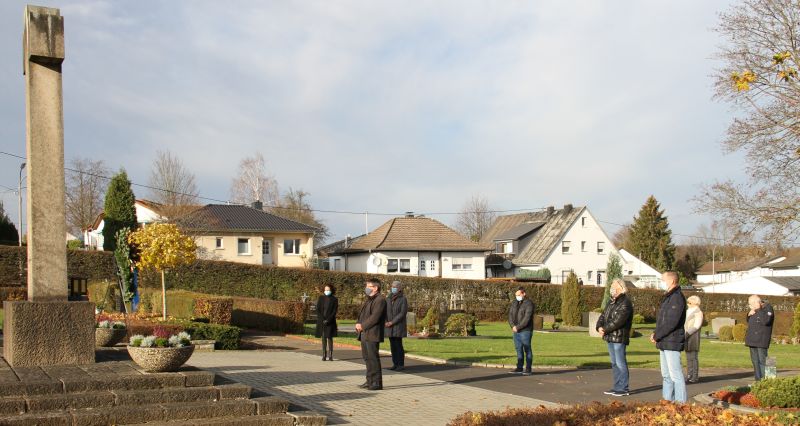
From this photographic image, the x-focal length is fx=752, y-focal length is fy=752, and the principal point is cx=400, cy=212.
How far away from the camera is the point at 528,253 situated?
212 feet

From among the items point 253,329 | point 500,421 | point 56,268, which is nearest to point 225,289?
point 253,329

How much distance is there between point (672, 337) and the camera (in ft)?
33.2

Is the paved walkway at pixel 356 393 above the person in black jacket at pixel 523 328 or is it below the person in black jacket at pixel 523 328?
below

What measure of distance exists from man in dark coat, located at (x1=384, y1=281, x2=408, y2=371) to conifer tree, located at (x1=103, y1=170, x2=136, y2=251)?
103 ft

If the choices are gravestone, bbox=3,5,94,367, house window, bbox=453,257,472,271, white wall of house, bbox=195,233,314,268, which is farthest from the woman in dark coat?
house window, bbox=453,257,472,271

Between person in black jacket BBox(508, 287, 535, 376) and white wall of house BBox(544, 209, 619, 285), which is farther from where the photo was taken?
white wall of house BBox(544, 209, 619, 285)

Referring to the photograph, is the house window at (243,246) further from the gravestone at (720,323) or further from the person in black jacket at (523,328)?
the person in black jacket at (523,328)

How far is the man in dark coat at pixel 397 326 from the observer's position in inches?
589

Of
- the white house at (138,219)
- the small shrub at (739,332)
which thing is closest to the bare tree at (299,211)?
the white house at (138,219)

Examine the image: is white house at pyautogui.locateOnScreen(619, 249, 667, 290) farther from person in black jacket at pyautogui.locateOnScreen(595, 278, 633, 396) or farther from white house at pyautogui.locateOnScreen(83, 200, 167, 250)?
person in black jacket at pyautogui.locateOnScreen(595, 278, 633, 396)

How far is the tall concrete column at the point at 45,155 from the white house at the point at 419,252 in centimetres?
→ 4470

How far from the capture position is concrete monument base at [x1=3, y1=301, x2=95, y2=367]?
9523mm

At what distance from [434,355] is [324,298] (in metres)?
Result: 2.94

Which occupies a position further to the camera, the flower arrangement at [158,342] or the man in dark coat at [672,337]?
the man in dark coat at [672,337]
